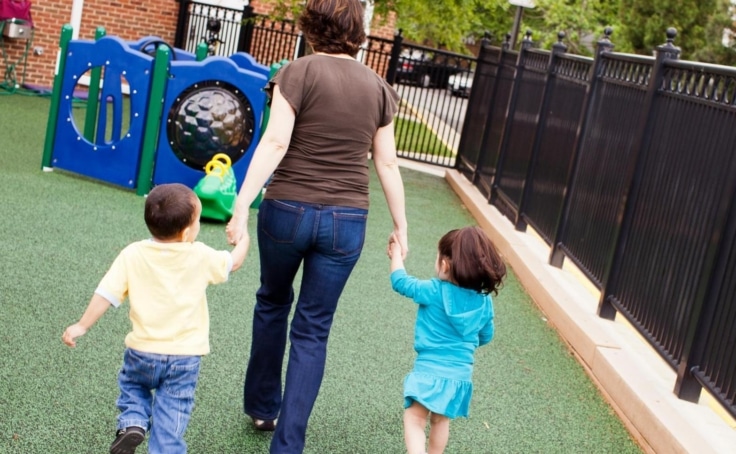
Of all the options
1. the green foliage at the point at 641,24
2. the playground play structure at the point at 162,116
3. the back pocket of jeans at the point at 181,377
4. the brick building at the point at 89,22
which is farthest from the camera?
the green foliage at the point at 641,24

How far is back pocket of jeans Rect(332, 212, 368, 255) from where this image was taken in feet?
12.4

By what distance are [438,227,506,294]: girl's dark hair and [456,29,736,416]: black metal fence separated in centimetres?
150

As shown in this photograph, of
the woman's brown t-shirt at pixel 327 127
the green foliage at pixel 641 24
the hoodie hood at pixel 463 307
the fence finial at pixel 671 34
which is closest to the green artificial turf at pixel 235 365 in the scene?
the hoodie hood at pixel 463 307

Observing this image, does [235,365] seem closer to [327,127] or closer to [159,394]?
[159,394]

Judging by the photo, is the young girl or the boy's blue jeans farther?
the young girl

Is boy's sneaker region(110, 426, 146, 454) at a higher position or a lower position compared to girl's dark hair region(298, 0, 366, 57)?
lower

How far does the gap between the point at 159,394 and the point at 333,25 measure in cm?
138

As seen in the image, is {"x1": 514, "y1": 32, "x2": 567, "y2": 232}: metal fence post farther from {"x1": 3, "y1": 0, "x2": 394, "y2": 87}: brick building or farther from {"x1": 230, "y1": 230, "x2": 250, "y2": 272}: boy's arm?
{"x1": 3, "y1": 0, "x2": 394, "y2": 87}: brick building

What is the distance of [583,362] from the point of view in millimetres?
6129

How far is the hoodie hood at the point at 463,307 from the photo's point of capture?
3830mm

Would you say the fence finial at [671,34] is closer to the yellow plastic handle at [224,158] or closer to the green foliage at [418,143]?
the yellow plastic handle at [224,158]

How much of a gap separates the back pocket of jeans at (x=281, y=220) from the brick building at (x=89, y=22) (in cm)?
1238

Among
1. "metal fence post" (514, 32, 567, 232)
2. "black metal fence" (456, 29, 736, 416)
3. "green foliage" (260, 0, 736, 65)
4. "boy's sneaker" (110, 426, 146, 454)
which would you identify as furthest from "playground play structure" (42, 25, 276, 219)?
"green foliage" (260, 0, 736, 65)

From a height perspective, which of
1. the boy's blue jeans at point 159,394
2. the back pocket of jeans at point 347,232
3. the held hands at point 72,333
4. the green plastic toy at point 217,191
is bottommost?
the green plastic toy at point 217,191
